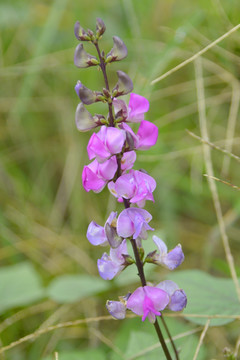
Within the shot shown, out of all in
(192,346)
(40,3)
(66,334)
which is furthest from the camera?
(40,3)

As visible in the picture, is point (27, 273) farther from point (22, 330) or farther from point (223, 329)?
point (223, 329)

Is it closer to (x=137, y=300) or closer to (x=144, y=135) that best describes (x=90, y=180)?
(x=144, y=135)

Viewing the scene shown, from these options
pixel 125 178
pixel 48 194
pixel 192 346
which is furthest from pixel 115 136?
pixel 48 194

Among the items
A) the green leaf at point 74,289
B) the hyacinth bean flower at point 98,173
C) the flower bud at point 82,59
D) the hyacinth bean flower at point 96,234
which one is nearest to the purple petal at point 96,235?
the hyacinth bean flower at point 96,234

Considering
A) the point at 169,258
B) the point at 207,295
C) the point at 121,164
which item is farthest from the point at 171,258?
the point at 207,295

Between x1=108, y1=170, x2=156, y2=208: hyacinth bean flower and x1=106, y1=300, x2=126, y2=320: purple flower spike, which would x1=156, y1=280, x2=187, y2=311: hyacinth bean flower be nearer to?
x1=106, y1=300, x2=126, y2=320: purple flower spike

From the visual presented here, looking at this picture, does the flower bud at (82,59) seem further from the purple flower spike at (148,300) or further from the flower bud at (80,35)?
the purple flower spike at (148,300)

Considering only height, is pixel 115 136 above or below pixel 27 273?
below
